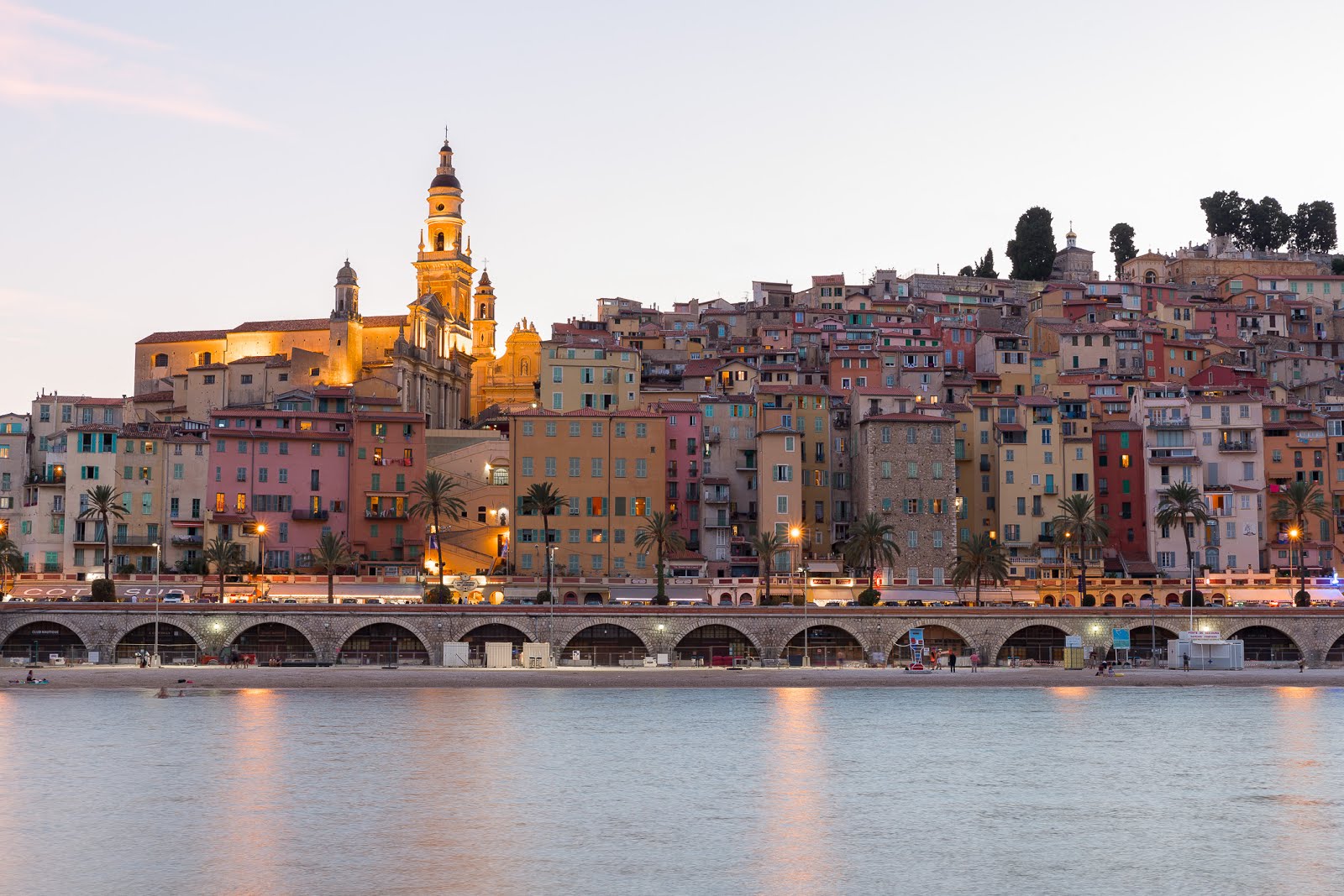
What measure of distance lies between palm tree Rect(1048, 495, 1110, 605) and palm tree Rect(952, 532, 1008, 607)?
5.07 m

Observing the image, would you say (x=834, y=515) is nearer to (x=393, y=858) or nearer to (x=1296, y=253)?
(x=393, y=858)

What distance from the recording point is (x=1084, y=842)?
49.4 metres

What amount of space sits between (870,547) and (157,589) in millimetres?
47455

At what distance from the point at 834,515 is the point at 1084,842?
69.2m

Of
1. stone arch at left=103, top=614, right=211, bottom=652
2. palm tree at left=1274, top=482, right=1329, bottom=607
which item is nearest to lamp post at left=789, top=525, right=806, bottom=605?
palm tree at left=1274, top=482, right=1329, bottom=607

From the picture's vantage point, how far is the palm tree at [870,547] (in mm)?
103688

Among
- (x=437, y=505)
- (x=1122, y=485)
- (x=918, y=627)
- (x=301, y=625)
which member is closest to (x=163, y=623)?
(x=301, y=625)

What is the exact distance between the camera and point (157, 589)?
101 meters

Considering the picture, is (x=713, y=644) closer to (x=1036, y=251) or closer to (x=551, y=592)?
(x=551, y=592)

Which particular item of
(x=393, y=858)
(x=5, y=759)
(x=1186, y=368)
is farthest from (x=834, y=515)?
(x=393, y=858)

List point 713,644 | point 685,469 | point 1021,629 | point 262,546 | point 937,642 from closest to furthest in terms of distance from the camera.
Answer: point 713,644 → point 1021,629 → point 937,642 → point 262,546 → point 685,469

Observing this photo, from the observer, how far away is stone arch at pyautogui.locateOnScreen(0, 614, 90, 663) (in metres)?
93.6

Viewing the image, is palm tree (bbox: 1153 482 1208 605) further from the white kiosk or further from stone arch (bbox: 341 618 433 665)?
stone arch (bbox: 341 618 433 665)

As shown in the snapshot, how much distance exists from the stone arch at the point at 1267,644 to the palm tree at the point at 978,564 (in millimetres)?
15217
